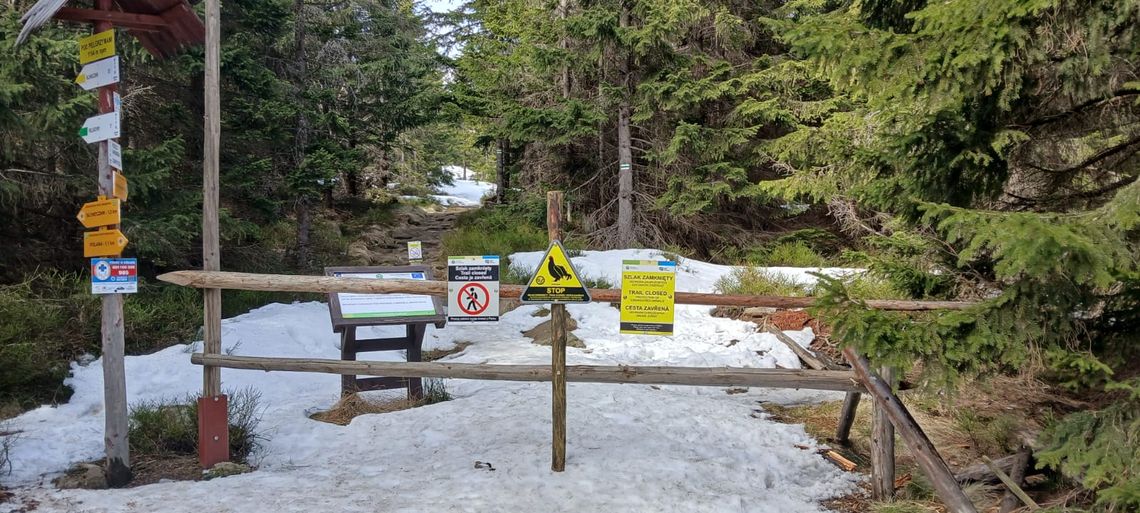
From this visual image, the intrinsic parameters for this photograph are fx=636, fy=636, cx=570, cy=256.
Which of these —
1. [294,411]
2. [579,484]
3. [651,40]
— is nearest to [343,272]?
[294,411]

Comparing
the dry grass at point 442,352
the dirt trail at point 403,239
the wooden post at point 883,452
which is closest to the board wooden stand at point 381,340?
the dry grass at point 442,352

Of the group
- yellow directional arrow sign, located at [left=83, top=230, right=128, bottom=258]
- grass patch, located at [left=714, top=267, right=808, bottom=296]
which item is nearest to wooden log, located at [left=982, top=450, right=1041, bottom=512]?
grass patch, located at [left=714, top=267, right=808, bottom=296]

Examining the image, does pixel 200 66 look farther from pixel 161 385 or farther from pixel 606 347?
pixel 606 347

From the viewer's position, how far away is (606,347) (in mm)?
8641

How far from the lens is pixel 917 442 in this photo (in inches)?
154

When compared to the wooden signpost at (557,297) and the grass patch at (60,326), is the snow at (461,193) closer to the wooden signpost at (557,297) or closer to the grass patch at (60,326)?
the grass patch at (60,326)

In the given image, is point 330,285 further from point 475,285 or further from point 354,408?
point 354,408

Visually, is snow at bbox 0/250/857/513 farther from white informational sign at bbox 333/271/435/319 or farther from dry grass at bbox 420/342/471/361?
white informational sign at bbox 333/271/435/319

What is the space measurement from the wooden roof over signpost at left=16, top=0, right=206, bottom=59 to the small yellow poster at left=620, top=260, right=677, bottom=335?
395 cm

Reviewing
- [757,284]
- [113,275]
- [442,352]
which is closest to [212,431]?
[113,275]

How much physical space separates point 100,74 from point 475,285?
3073 mm

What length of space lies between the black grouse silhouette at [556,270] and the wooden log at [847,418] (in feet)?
8.39

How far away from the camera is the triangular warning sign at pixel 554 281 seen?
15.1 ft

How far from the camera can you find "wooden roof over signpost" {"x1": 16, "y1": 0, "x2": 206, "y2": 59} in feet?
15.2
